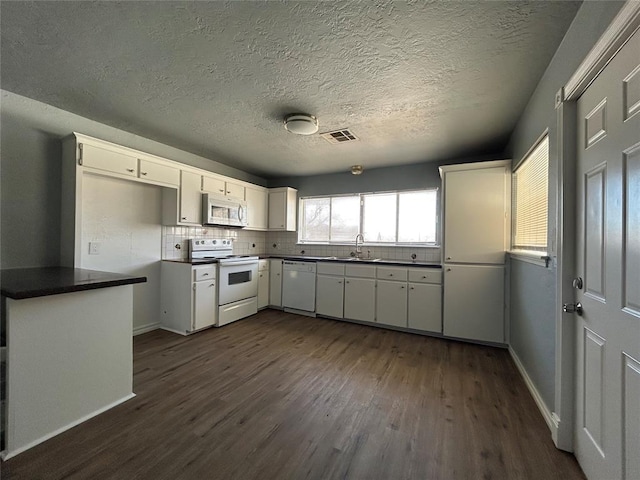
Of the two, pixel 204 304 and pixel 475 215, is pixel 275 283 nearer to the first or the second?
pixel 204 304

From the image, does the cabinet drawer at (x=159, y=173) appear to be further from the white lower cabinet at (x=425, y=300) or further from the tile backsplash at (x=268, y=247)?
the white lower cabinet at (x=425, y=300)

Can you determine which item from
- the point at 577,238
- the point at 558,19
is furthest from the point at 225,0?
the point at 577,238

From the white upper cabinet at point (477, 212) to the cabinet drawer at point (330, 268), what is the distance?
1.45 meters

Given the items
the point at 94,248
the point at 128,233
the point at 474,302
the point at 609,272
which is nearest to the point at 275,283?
the point at 128,233

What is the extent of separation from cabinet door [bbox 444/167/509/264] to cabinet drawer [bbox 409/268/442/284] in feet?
0.80

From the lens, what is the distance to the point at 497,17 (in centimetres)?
147

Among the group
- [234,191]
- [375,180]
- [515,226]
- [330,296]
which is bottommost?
[330,296]

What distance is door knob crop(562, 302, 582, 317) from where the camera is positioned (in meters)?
1.49

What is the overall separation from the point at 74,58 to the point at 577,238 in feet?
11.1

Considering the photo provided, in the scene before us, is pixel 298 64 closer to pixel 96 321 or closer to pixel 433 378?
pixel 96 321

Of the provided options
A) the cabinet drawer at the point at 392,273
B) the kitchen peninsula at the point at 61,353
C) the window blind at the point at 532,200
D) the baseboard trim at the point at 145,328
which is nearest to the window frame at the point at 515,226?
the window blind at the point at 532,200

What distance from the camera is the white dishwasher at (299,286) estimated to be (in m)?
4.32

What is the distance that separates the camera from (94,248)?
116 inches

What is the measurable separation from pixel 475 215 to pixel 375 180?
1777 mm
